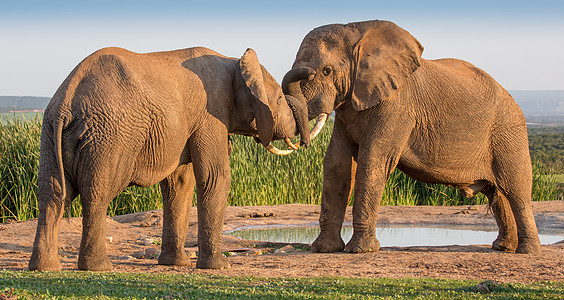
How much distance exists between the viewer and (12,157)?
14234mm

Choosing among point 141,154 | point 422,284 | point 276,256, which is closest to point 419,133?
point 276,256

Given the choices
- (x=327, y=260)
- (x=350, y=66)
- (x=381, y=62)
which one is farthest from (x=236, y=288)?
(x=381, y=62)

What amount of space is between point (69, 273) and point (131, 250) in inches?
132

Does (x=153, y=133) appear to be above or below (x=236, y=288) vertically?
above

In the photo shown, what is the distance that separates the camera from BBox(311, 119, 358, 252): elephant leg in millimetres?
9859

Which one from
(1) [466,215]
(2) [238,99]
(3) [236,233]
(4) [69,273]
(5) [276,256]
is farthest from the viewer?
(1) [466,215]

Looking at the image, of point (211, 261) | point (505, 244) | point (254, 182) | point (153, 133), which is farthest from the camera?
point (254, 182)

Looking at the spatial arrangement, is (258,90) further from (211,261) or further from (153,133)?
(211,261)

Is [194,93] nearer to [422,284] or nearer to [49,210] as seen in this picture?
[49,210]

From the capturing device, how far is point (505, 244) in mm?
10312

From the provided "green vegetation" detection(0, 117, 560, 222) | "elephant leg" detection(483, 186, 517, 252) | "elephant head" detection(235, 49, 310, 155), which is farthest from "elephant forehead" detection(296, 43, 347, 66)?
"green vegetation" detection(0, 117, 560, 222)

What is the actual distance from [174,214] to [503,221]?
4483 mm

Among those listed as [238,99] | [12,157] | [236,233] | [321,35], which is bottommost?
[236,233]

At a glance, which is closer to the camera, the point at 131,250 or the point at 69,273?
the point at 69,273
